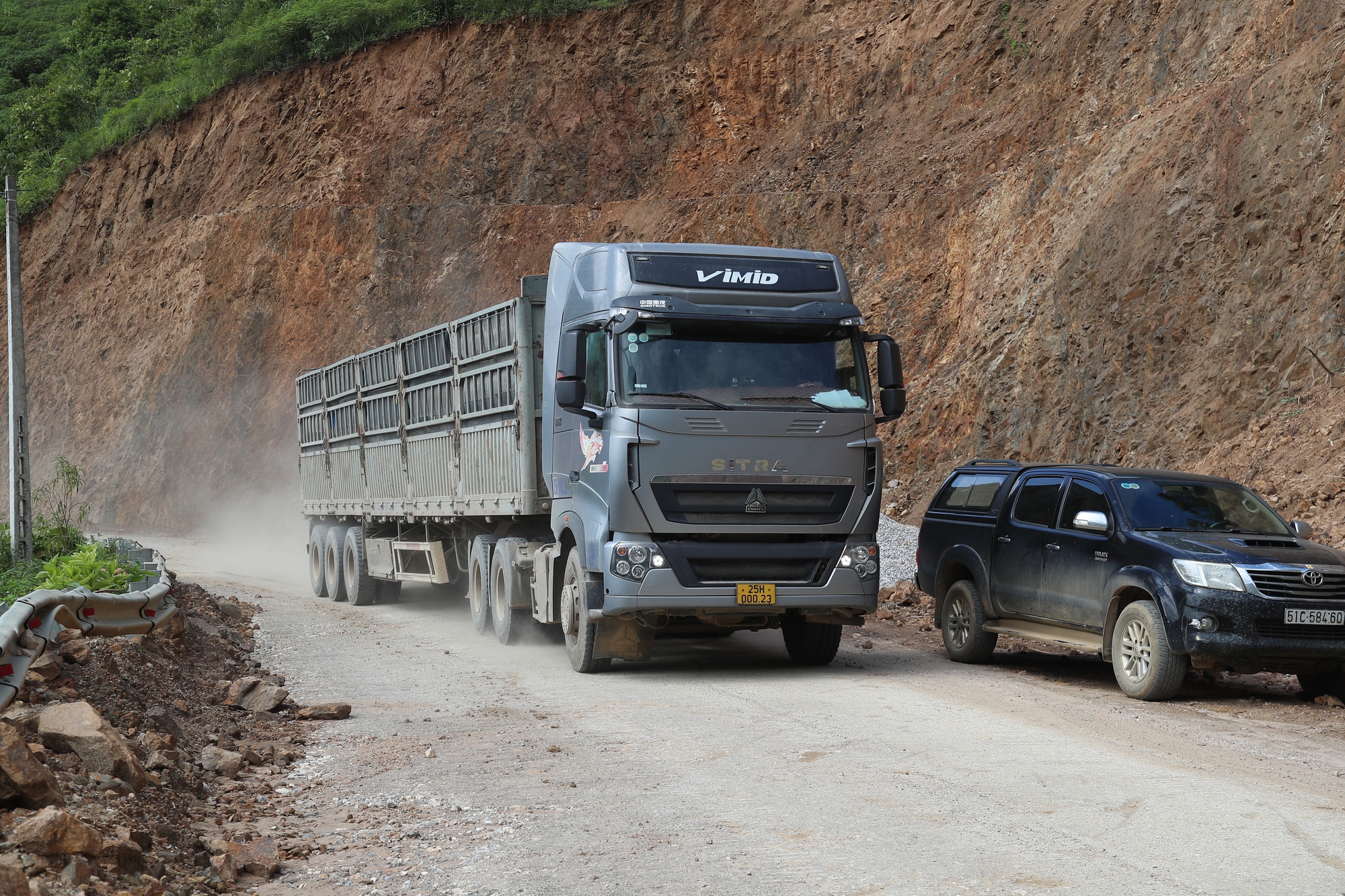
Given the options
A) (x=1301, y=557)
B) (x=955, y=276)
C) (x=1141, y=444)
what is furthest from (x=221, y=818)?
(x=955, y=276)

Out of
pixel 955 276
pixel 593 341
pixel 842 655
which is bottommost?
pixel 842 655

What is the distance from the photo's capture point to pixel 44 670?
778 cm

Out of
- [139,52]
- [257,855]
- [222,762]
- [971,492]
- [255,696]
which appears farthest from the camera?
[139,52]

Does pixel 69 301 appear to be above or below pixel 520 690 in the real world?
above

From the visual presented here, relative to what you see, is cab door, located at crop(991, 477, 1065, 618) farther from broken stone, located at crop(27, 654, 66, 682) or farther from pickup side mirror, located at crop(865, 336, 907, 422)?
broken stone, located at crop(27, 654, 66, 682)

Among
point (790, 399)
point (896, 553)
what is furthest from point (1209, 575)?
point (896, 553)

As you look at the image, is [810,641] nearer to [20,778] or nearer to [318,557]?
[20,778]

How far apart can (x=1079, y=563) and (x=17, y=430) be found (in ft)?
43.8

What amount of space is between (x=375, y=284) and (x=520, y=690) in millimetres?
34463

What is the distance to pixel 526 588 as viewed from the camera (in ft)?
43.5

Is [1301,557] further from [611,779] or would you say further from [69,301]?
[69,301]

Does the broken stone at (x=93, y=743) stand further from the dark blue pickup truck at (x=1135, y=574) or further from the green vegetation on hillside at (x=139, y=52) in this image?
the green vegetation on hillside at (x=139, y=52)

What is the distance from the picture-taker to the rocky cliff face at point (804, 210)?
2230 centimetres

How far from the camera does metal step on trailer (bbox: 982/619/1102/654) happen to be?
1068 cm
